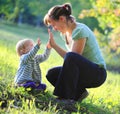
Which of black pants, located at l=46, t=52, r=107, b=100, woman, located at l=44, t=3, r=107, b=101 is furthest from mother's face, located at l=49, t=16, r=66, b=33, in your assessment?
black pants, located at l=46, t=52, r=107, b=100

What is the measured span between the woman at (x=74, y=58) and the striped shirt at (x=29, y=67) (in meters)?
0.27

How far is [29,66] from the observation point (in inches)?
273

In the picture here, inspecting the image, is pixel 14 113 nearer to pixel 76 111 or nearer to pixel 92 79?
pixel 76 111

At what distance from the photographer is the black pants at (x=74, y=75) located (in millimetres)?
6406

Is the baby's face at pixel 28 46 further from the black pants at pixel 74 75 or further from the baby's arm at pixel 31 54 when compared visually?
the black pants at pixel 74 75

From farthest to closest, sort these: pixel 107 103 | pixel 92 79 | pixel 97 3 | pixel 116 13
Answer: pixel 97 3, pixel 116 13, pixel 107 103, pixel 92 79

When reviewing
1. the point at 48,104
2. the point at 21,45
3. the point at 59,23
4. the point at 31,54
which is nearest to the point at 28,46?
the point at 21,45

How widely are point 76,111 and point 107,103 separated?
1.21m

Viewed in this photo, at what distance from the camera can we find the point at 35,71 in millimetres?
7020

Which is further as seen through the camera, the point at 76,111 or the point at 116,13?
the point at 116,13

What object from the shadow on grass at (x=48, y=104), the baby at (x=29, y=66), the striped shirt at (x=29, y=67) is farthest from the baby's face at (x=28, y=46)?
the shadow on grass at (x=48, y=104)

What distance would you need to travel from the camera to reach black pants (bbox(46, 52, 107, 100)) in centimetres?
641

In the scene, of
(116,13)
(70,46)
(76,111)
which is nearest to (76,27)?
(70,46)

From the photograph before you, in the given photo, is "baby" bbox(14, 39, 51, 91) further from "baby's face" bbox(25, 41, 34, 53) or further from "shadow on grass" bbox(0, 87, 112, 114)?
"shadow on grass" bbox(0, 87, 112, 114)
